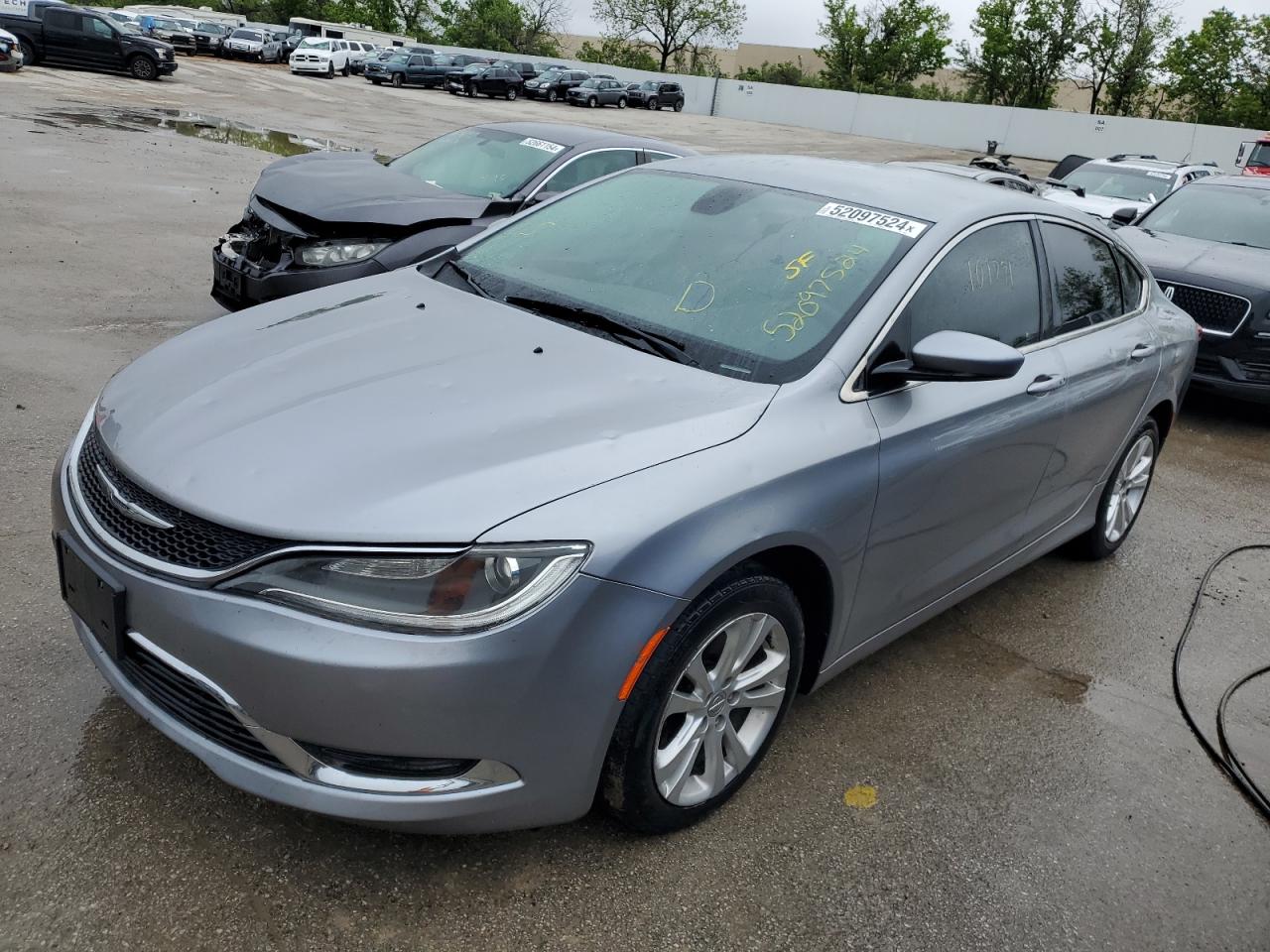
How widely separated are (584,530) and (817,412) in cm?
86

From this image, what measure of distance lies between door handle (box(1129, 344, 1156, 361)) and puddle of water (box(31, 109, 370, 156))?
14.6 m

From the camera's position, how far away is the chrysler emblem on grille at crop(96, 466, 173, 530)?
2.32 meters

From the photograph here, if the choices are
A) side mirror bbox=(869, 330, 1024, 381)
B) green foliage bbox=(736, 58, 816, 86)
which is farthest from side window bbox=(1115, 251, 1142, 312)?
green foliage bbox=(736, 58, 816, 86)

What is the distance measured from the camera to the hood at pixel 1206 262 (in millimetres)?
7527

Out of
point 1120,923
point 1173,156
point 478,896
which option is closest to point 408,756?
point 478,896

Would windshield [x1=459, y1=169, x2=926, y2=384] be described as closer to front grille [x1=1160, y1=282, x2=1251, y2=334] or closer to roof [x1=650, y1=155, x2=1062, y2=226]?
roof [x1=650, y1=155, x2=1062, y2=226]

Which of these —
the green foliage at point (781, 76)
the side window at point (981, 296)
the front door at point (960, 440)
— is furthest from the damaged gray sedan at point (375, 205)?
the green foliage at point (781, 76)

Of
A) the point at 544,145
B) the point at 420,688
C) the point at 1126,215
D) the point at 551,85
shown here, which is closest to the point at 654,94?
the point at 551,85

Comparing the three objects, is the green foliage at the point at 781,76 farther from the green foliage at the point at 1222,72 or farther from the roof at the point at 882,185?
the roof at the point at 882,185

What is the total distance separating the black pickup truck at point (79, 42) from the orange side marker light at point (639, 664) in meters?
→ 33.5

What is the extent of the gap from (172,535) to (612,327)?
1.39m

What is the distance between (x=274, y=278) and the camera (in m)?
5.73

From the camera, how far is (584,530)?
2238mm

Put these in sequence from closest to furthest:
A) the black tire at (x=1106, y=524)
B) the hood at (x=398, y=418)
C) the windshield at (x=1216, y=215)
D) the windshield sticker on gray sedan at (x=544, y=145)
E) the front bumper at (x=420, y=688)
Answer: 1. the front bumper at (x=420, y=688)
2. the hood at (x=398, y=418)
3. the black tire at (x=1106, y=524)
4. the windshield sticker on gray sedan at (x=544, y=145)
5. the windshield at (x=1216, y=215)
